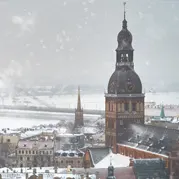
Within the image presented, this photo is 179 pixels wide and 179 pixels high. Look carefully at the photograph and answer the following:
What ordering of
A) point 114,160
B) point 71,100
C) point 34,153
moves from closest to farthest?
1. point 114,160
2. point 34,153
3. point 71,100

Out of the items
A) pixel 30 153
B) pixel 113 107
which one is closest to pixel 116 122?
pixel 113 107

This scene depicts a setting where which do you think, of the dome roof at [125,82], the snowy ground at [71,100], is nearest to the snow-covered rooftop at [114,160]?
the dome roof at [125,82]

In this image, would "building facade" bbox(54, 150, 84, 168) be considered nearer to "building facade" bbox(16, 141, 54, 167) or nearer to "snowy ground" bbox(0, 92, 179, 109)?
"building facade" bbox(16, 141, 54, 167)

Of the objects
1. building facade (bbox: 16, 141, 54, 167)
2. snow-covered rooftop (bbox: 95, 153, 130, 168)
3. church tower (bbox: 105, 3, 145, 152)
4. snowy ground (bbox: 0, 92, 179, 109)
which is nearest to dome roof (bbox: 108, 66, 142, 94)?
church tower (bbox: 105, 3, 145, 152)

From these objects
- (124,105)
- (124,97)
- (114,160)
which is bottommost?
(114,160)

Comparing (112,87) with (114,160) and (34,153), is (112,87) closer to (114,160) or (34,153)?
(114,160)

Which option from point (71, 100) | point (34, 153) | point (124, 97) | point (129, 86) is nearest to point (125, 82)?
point (129, 86)

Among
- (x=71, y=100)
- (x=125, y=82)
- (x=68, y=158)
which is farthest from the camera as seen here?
(x=71, y=100)
